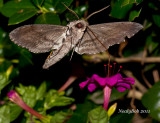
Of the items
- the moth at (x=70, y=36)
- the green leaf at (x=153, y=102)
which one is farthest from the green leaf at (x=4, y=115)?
the green leaf at (x=153, y=102)

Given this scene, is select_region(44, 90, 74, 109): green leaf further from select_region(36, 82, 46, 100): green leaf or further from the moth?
the moth

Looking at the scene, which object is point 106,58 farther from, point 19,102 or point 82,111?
point 19,102

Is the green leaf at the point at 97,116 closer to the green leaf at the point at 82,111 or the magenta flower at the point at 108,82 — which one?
the magenta flower at the point at 108,82

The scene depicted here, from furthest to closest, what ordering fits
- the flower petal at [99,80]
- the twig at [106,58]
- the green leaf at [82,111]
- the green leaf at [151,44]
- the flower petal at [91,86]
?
1. the twig at [106,58]
2. the green leaf at [151,44]
3. the green leaf at [82,111]
4. the flower petal at [91,86]
5. the flower petal at [99,80]

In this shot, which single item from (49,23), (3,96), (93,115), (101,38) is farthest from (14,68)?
(93,115)

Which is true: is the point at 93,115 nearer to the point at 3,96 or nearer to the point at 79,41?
the point at 79,41

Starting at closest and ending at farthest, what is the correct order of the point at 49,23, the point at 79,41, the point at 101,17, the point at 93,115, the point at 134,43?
the point at 93,115 → the point at 49,23 → the point at 79,41 → the point at 101,17 → the point at 134,43
